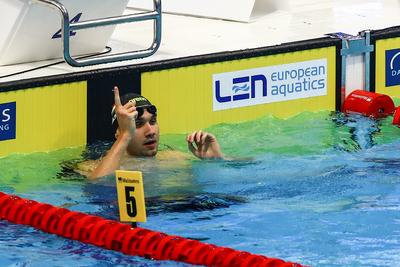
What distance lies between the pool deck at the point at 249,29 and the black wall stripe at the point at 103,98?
0.27 feet

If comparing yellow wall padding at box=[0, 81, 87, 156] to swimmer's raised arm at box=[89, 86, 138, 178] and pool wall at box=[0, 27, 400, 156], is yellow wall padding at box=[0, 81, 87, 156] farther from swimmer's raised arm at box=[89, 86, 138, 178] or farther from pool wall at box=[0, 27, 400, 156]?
swimmer's raised arm at box=[89, 86, 138, 178]

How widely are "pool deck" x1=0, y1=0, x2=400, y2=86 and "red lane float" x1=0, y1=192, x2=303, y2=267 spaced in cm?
125

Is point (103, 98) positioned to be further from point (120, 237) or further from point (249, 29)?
point (120, 237)

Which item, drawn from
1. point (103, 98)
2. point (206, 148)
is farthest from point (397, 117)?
point (103, 98)

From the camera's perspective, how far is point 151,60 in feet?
23.5

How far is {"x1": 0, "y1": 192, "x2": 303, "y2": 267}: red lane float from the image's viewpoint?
5.10 metres

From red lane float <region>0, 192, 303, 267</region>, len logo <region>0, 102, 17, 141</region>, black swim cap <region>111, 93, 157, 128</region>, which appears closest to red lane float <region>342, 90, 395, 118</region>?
black swim cap <region>111, 93, 157, 128</region>

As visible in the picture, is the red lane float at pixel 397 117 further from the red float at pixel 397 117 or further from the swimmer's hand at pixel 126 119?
the swimmer's hand at pixel 126 119

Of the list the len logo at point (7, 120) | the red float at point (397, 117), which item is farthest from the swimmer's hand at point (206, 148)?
the red float at point (397, 117)

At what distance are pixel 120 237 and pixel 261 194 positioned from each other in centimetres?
110

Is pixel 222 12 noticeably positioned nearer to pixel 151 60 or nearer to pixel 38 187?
pixel 151 60

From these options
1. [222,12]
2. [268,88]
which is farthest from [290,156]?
[222,12]

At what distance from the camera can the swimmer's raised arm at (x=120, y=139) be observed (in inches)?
246

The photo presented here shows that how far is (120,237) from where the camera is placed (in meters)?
5.36
